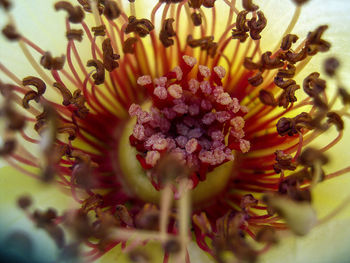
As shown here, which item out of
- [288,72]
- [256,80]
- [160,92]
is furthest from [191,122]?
[288,72]

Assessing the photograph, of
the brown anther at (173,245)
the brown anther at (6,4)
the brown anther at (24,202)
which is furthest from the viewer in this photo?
the brown anther at (6,4)

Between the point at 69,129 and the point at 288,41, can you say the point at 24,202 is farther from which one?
the point at 288,41

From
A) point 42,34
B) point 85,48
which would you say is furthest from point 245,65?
point 42,34

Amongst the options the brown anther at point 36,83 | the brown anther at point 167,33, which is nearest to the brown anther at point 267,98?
the brown anther at point 167,33

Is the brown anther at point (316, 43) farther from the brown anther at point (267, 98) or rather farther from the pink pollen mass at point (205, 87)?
the pink pollen mass at point (205, 87)

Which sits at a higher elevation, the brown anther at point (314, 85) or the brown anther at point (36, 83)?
the brown anther at point (36, 83)

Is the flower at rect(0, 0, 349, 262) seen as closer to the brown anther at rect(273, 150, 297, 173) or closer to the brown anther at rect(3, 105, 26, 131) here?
the brown anther at rect(273, 150, 297, 173)
